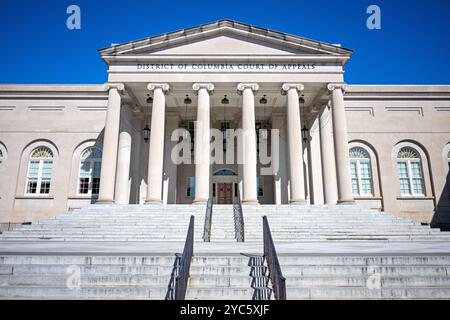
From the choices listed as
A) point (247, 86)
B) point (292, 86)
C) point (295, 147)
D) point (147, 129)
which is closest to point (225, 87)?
point (247, 86)

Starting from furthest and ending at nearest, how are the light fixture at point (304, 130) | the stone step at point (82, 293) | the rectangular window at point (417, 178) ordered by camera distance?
the rectangular window at point (417, 178)
the light fixture at point (304, 130)
the stone step at point (82, 293)

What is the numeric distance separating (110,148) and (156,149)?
275cm

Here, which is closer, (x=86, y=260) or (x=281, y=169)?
(x=86, y=260)

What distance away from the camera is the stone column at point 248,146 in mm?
17781

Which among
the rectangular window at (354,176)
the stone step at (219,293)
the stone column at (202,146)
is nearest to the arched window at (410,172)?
the rectangular window at (354,176)

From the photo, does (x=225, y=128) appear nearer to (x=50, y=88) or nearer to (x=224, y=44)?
(x=224, y=44)

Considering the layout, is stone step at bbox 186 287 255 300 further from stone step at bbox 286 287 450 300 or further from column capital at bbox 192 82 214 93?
column capital at bbox 192 82 214 93

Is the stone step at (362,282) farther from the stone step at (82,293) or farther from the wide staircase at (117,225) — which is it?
the wide staircase at (117,225)

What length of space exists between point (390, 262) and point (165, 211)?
1105 centimetres

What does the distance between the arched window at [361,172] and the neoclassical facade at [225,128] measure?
80 millimetres

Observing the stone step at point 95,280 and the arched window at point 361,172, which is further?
the arched window at point 361,172

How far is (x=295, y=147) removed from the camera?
61.2ft

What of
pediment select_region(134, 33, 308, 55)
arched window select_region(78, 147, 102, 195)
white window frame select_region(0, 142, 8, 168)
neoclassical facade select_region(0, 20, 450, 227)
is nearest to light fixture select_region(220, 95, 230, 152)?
neoclassical facade select_region(0, 20, 450, 227)

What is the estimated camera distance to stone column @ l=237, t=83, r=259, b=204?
58.3 ft
